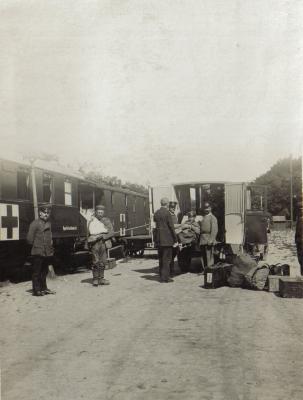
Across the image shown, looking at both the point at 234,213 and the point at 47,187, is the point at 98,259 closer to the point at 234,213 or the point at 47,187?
the point at 47,187

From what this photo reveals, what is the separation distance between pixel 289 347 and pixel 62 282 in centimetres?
739

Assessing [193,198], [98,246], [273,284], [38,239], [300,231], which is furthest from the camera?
[193,198]

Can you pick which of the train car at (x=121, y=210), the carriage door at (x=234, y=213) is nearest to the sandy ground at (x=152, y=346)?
the carriage door at (x=234, y=213)

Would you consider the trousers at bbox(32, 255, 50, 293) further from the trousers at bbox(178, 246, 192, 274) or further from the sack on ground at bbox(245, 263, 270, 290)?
the trousers at bbox(178, 246, 192, 274)

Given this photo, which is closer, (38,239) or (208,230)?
(38,239)

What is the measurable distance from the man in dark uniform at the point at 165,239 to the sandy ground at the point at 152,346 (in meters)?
1.90

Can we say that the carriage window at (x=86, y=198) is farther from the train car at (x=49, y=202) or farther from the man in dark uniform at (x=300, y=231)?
the man in dark uniform at (x=300, y=231)

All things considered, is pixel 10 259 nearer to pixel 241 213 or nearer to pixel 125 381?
pixel 241 213

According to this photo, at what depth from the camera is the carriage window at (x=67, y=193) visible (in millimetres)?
15065

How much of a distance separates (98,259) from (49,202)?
3.70 meters

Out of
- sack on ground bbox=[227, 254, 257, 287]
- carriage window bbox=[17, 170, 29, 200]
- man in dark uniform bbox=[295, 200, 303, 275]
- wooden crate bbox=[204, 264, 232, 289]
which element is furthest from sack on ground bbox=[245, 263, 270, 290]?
carriage window bbox=[17, 170, 29, 200]

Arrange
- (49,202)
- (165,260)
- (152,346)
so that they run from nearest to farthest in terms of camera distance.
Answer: (152,346) < (165,260) < (49,202)

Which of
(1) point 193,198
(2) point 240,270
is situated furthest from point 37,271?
(1) point 193,198

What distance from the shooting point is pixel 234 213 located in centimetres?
1320
